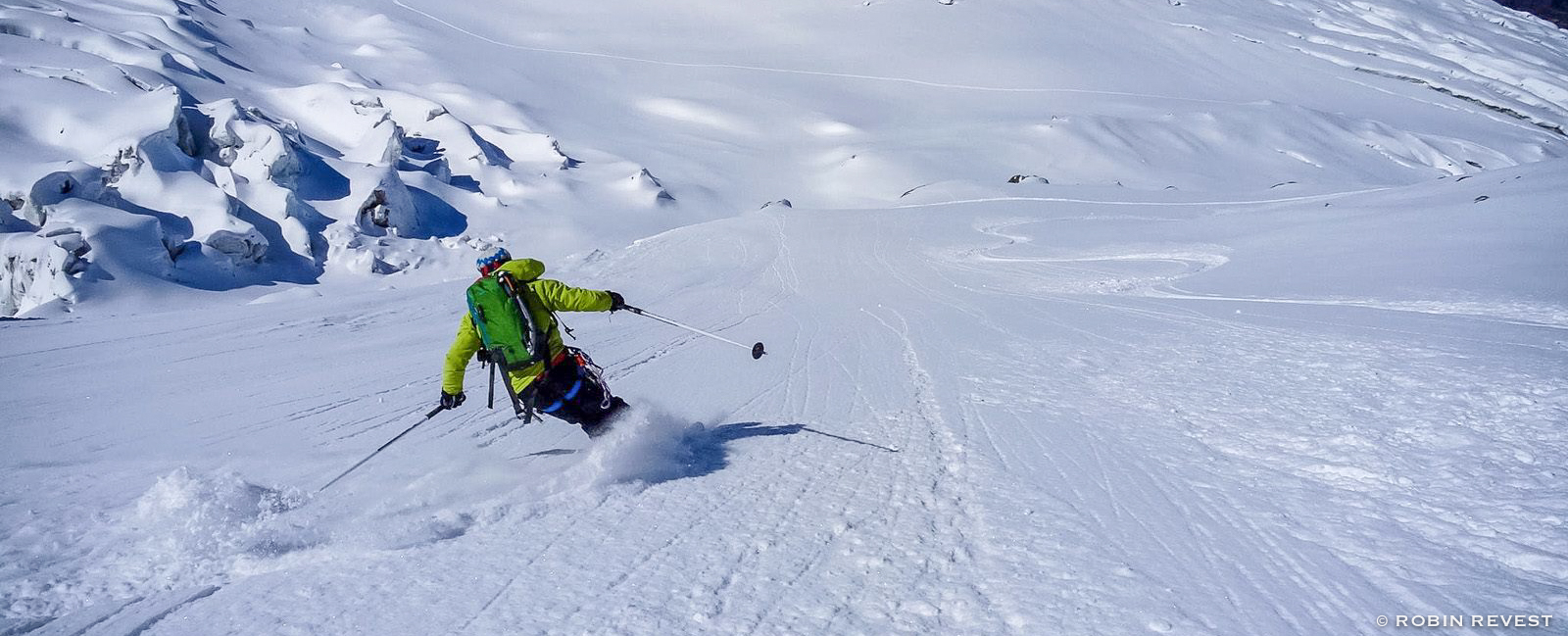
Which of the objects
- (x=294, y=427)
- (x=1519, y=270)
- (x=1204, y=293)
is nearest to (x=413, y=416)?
(x=294, y=427)

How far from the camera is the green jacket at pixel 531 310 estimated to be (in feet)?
16.9

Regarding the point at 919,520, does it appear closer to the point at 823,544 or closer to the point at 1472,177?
the point at 823,544

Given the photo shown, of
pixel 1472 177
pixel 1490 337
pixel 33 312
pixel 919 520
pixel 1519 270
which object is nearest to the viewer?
pixel 919 520

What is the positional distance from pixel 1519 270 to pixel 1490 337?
4121 millimetres

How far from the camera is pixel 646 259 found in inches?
675

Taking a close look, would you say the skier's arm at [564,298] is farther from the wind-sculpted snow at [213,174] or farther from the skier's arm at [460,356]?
the wind-sculpted snow at [213,174]

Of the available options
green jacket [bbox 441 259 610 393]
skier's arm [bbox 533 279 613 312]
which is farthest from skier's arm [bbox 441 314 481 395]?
skier's arm [bbox 533 279 613 312]

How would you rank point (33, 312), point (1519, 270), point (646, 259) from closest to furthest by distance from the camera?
point (1519, 270)
point (33, 312)
point (646, 259)

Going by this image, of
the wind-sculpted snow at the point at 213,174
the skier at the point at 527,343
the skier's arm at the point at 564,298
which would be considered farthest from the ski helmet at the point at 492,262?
the wind-sculpted snow at the point at 213,174

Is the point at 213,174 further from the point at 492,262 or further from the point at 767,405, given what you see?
the point at 492,262

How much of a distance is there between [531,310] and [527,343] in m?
0.21

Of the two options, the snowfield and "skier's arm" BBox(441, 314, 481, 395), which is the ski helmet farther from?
the snowfield

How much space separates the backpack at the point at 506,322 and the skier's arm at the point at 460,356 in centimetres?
5

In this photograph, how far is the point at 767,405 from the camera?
7098 mm
